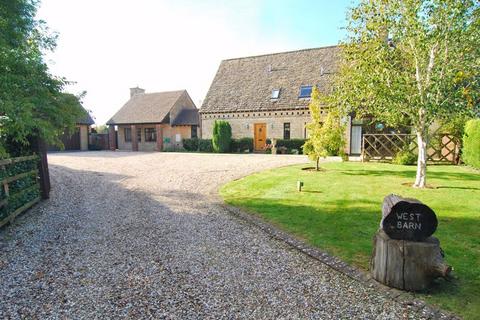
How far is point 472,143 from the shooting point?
14.2m

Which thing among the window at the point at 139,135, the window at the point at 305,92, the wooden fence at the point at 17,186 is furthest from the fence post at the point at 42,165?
the window at the point at 139,135

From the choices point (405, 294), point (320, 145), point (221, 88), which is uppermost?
point (221, 88)

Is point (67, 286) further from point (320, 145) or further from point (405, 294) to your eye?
point (320, 145)

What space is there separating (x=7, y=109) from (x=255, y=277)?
4670 mm

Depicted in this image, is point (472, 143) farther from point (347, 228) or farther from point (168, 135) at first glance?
point (168, 135)

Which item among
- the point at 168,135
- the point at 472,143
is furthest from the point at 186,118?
the point at 472,143

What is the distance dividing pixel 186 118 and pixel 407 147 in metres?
21.3

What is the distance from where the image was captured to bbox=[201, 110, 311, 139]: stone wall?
79.5 ft

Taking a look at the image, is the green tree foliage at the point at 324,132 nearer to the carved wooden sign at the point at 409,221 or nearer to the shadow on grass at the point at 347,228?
the shadow on grass at the point at 347,228

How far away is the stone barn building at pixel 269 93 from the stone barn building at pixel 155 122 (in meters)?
3.82

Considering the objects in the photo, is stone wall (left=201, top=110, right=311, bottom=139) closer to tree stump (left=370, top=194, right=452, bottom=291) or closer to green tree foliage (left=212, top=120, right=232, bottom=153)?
green tree foliage (left=212, top=120, right=232, bottom=153)

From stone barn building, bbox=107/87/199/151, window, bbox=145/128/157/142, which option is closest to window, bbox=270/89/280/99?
stone barn building, bbox=107/87/199/151

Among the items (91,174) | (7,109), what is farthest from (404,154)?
(7,109)

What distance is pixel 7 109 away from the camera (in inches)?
191
